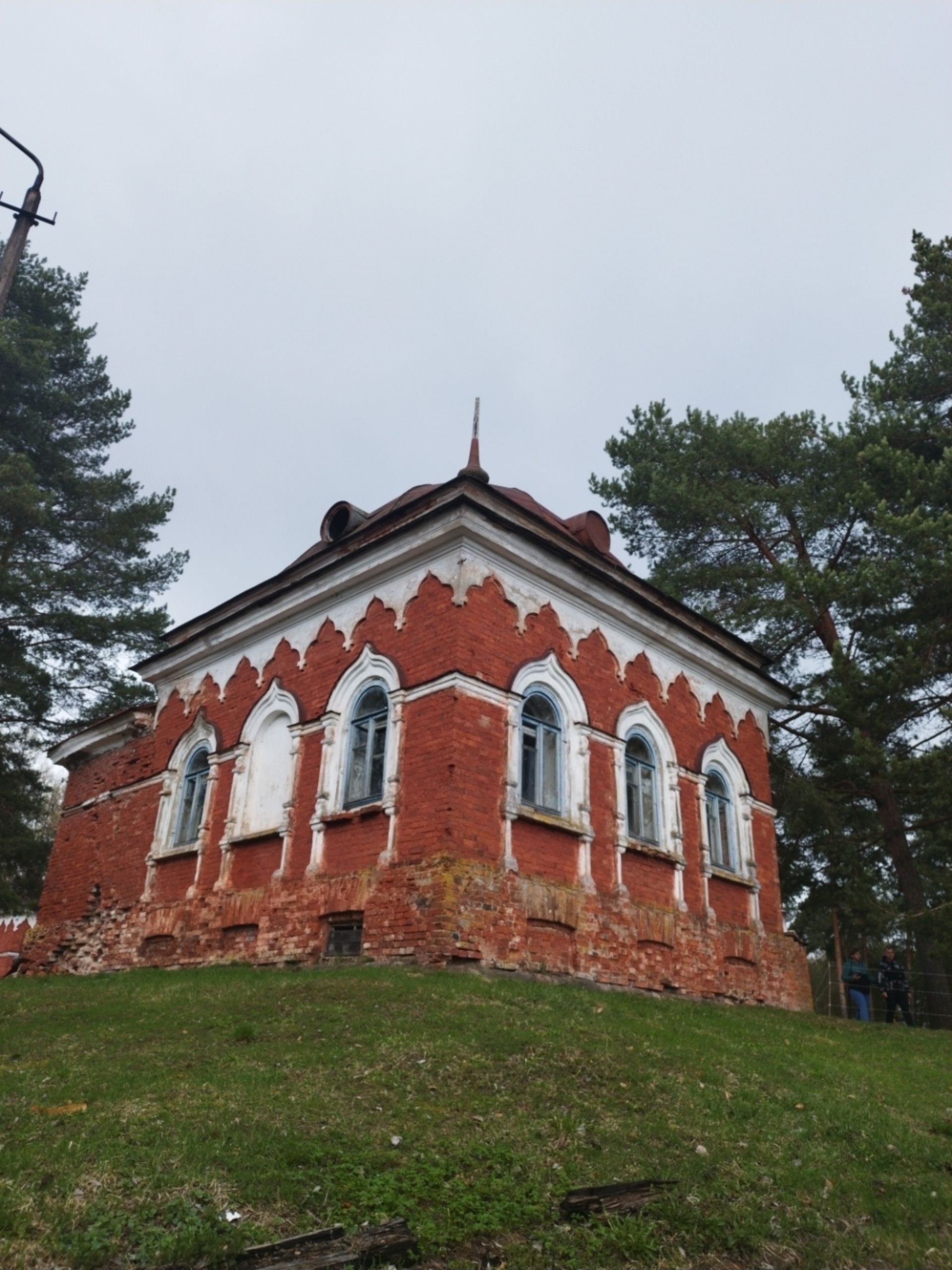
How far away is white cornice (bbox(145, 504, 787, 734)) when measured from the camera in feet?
40.5

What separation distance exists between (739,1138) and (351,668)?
831 centimetres

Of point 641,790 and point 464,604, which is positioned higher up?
point 464,604

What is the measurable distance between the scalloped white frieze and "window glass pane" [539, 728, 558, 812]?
4.46 feet

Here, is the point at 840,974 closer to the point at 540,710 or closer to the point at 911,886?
the point at 911,886

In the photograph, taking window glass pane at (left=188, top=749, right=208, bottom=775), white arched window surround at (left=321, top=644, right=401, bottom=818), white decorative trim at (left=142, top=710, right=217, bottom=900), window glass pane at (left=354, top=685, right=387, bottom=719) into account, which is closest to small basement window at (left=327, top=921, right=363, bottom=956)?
white arched window surround at (left=321, top=644, right=401, bottom=818)

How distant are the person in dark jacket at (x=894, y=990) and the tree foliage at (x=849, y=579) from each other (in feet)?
5.50

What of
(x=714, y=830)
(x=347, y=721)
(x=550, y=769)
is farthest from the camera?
(x=714, y=830)

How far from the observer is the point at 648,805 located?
1394cm

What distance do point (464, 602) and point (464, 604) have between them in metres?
0.02

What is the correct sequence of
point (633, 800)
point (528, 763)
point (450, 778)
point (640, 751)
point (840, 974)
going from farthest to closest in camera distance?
point (840, 974) → point (640, 751) → point (633, 800) → point (528, 763) → point (450, 778)

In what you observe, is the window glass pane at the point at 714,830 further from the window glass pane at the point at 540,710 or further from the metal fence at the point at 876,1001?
the window glass pane at the point at 540,710

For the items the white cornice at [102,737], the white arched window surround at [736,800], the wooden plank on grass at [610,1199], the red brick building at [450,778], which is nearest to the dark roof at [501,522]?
the red brick building at [450,778]

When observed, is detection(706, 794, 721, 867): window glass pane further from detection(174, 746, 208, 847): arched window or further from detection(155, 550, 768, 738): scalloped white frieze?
detection(174, 746, 208, 847): arched window

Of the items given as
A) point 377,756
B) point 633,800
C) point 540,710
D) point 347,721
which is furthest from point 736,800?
point 347,721
